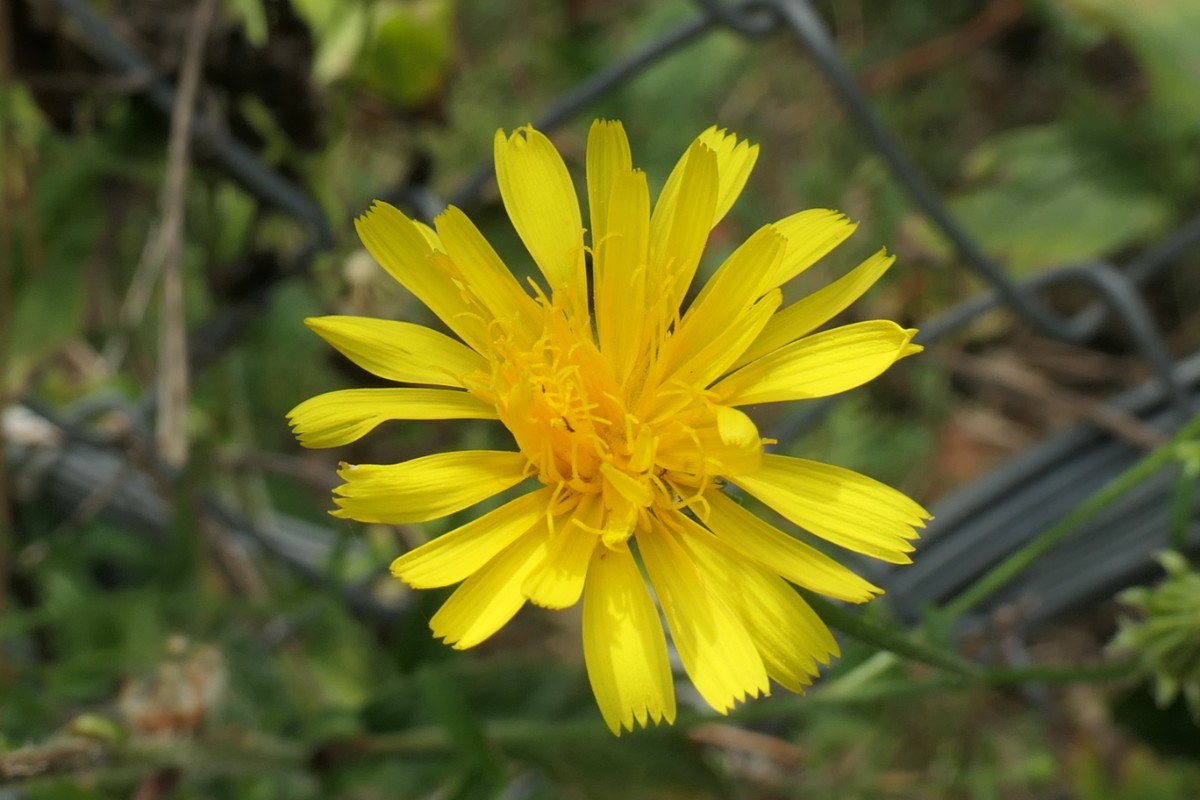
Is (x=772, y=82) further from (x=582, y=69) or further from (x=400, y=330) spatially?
(x=400, y=330)

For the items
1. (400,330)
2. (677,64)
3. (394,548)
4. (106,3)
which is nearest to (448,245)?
(400,330)

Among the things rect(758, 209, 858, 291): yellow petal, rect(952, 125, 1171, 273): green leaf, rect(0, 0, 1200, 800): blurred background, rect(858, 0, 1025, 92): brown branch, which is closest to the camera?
rect(758, 209, 858, 291): yellow petal

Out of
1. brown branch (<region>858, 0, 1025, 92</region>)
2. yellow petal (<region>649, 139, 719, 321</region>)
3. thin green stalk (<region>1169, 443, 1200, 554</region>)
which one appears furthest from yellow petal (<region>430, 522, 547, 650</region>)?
brown branch (<region>858, 0, 1025, 92</region>)

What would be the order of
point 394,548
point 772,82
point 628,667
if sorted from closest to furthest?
point 628,667 → point 394,548 → point 772,82

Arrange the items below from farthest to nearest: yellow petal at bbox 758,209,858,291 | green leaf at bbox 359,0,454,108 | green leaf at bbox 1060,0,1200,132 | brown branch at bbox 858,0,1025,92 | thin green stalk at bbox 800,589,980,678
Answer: brown branch at bbox 858,0,1025,92, green leaf at bbox 1060,0,1200,132, green leaf at bbox 359,0,454,108, yellow petal at bbox 758,209,858,291, thin green stalk at bbox 800,589,980,678

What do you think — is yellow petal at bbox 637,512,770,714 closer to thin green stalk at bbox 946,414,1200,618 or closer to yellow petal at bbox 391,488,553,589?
yellow petal at bbox 391,488,553,589

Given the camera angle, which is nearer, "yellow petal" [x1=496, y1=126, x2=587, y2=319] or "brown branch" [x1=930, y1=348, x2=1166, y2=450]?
"yellow petal" [x1=496, y1=126, x2=587, y2=319]
